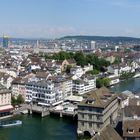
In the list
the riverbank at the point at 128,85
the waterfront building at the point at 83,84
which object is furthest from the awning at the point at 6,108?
the riverbank at the point at 128,85

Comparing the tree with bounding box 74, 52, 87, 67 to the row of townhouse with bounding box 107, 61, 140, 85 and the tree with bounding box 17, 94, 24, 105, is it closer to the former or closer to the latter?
the row of townhouse with bounding box 107, 61, 140, 85

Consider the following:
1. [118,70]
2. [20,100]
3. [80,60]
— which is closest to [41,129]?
[20,100]

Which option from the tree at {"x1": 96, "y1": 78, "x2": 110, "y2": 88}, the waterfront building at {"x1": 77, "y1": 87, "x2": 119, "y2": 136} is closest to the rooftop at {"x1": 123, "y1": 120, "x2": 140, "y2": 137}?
the waterfront building at {"x1": 77, "y1": 87, "x2": 119, "y2": 136}

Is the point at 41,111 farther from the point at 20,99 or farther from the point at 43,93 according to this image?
the point at 20,99

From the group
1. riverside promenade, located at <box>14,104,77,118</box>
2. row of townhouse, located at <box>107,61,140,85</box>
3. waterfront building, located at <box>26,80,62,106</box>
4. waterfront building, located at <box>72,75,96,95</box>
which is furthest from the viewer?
row of townhouse, located at <box>107,61,140,85</box>

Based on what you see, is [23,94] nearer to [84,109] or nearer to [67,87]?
[67,87]

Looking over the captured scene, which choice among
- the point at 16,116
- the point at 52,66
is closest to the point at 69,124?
the point at 16,116

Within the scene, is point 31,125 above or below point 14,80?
below

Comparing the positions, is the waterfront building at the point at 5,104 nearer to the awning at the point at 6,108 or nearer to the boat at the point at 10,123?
the awning at the point at 6,108
